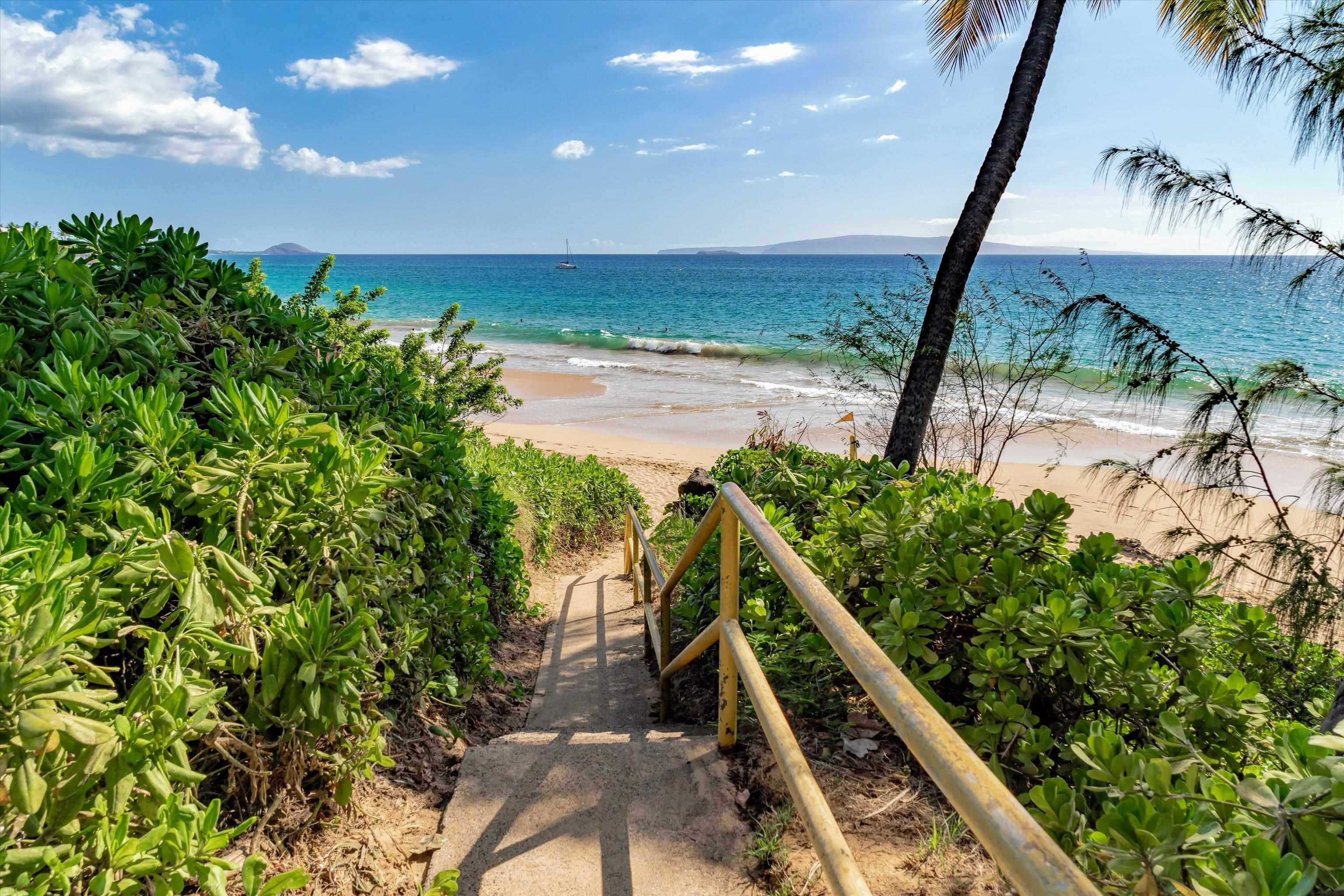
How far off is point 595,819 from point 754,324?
41.4 m

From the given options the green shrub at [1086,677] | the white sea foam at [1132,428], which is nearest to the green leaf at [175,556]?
the green shrub at [1086,677]

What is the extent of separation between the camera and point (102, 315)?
2.28 metres

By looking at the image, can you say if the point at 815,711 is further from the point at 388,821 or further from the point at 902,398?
the point at 902,398

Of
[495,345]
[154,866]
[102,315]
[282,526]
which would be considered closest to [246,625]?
[282,526]

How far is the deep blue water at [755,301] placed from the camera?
26531 millimetres

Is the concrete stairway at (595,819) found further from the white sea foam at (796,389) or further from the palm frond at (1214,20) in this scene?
the white sea foam at (796,389)

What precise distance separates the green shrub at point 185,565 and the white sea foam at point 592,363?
24210mm

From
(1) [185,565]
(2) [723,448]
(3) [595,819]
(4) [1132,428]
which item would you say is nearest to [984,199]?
(3) [595,819]

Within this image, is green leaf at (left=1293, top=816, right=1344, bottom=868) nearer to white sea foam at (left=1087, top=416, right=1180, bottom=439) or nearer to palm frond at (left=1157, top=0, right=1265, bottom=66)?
palm frond at (left=1157, top=0, right=1265, bottom=66)

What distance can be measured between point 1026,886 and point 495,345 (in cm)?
3391

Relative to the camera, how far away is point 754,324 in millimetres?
42281

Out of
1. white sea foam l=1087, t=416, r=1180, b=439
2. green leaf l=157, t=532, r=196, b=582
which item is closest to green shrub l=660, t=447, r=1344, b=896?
green leaf l=157, t=532, r=196, b=582

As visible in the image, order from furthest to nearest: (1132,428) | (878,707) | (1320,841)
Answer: (1132,428), (878,707), (1320,841)

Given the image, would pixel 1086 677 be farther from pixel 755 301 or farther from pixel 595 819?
pixel 755 301
